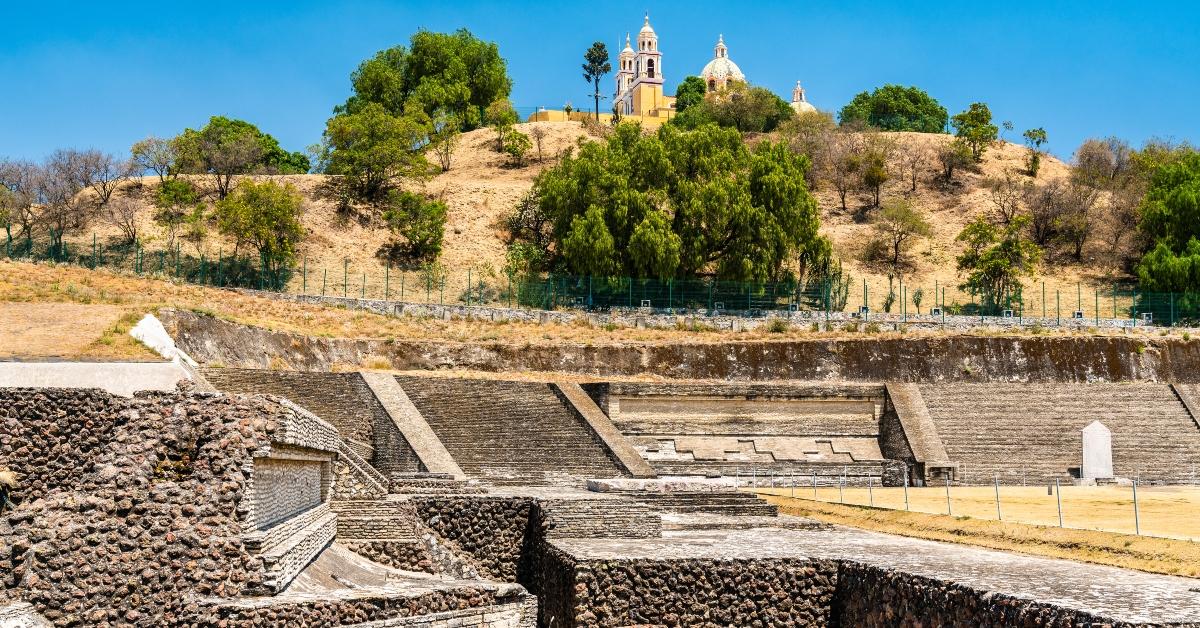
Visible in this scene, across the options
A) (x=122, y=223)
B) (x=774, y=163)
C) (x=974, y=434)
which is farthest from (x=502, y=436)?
(x=122, y=223)

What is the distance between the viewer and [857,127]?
7406 centimetres

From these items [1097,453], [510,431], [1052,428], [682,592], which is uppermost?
[510,431]

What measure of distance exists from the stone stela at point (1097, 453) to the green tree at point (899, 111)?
193 feet

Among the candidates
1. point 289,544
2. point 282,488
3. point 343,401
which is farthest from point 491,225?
point 289,544

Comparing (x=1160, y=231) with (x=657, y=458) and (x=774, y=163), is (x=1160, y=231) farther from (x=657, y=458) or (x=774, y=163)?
(x=657, y=458)

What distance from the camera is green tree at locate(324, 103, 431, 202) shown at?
54719 millimetres

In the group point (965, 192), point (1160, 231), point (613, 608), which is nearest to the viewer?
point (613, 608)

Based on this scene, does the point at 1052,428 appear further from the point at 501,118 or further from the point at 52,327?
the point at 501,118

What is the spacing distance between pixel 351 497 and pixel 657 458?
13.3 metres

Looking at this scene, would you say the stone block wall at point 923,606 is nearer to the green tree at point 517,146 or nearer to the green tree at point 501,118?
the green tree at point 517,146

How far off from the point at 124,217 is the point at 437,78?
27288mm

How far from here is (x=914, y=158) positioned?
227ft

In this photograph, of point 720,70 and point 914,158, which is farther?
point 720,70

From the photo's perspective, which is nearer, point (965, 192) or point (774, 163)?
point (774, 163)
